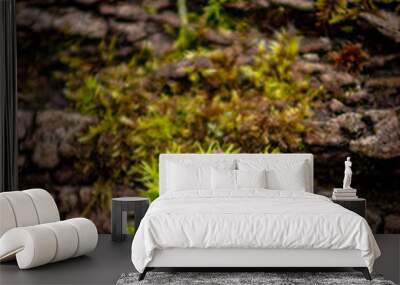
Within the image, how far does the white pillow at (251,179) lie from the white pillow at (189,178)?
0.34 meters

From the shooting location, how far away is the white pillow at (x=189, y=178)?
6934 mm

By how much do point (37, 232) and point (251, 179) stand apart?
92.3 inches

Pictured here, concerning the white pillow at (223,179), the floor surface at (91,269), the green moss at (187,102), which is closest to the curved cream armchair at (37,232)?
the floor surface at (91,269)

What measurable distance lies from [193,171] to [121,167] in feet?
3.72

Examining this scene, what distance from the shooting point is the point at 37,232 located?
5.38 meters

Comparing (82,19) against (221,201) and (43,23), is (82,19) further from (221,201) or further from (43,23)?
(221,201)

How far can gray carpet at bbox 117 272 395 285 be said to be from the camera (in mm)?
4953

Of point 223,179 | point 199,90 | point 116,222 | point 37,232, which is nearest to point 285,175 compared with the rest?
point 223,179

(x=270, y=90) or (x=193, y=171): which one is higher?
(x=270, y=90)

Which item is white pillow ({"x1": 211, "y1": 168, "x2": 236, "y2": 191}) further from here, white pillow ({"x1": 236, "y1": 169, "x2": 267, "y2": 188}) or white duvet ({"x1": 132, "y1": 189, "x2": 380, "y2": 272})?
white duvet ({"x1": 132, "y1": 189, "x2": 380, "y2": 272})

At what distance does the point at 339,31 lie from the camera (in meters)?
7.67

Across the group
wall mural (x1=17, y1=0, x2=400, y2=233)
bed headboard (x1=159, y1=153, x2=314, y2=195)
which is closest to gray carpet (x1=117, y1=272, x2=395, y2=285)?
bed headboard (x1=159, y1=153, x2=314, y2=195)

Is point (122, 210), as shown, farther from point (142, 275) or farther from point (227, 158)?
point (142, 275)

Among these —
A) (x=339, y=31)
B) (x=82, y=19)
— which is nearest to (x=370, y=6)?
(x=339, y=31)
